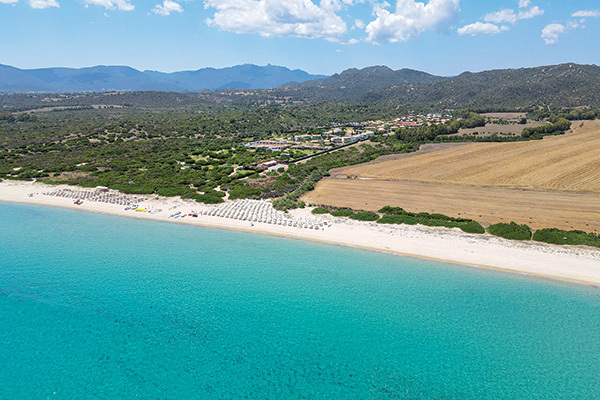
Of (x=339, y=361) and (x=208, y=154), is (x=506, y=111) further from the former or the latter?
(x=339, y=361)

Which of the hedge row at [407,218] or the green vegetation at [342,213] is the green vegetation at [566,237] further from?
the green vegetation at [342,213]

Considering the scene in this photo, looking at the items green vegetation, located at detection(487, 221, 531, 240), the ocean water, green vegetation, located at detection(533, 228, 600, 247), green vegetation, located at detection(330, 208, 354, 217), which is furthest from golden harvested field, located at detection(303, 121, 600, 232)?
the ocean water

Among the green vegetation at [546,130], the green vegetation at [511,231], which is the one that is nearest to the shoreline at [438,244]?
the green vegetation at [511,231]

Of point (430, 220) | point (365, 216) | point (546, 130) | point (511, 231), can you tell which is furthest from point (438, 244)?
point (546, 130)

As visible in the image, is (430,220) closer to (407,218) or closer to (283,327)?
(407,218)

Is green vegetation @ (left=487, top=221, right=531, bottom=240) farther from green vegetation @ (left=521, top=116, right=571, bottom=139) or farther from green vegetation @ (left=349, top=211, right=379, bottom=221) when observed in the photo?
green vegetation @ (left=521, top=116, right=571, bottom=139)
